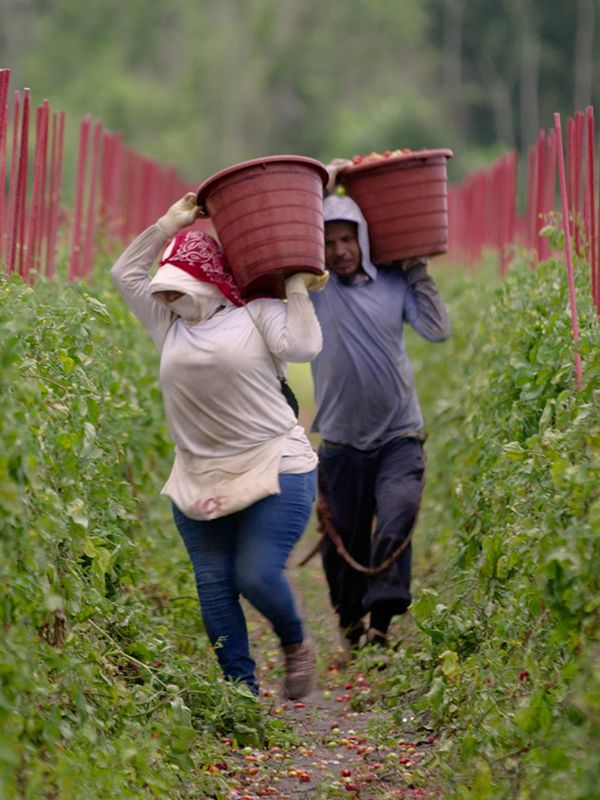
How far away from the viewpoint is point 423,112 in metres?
52.9

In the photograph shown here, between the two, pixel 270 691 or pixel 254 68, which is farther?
pixel 254 68

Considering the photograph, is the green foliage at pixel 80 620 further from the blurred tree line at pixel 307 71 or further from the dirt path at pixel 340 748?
the blurred tree line at pixel 307 71

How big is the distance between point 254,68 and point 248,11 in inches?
215

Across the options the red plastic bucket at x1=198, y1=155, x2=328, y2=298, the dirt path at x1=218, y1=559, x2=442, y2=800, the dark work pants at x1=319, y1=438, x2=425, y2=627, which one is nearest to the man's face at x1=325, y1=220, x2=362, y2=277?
the dark work pants at x1=319, y1=438, x2=425, y2=627

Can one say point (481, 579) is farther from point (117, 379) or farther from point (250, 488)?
point (117, 379)

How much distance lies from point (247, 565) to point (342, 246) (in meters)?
1.86

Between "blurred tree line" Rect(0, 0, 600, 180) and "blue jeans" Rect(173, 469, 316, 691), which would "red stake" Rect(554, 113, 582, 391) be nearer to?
"blue jeans" Rect(173, 469, 316, 691)

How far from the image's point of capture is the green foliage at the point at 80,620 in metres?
3.85

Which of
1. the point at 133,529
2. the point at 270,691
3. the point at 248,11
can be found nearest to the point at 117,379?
the point at 133,529

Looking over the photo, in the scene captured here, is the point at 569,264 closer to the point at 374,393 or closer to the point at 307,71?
the point at 374,393

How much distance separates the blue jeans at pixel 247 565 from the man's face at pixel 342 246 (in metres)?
1.45

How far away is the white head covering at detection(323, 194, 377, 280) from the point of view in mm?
6770

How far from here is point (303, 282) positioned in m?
5.65

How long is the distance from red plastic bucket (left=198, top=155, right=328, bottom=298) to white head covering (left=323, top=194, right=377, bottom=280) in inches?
43.5
